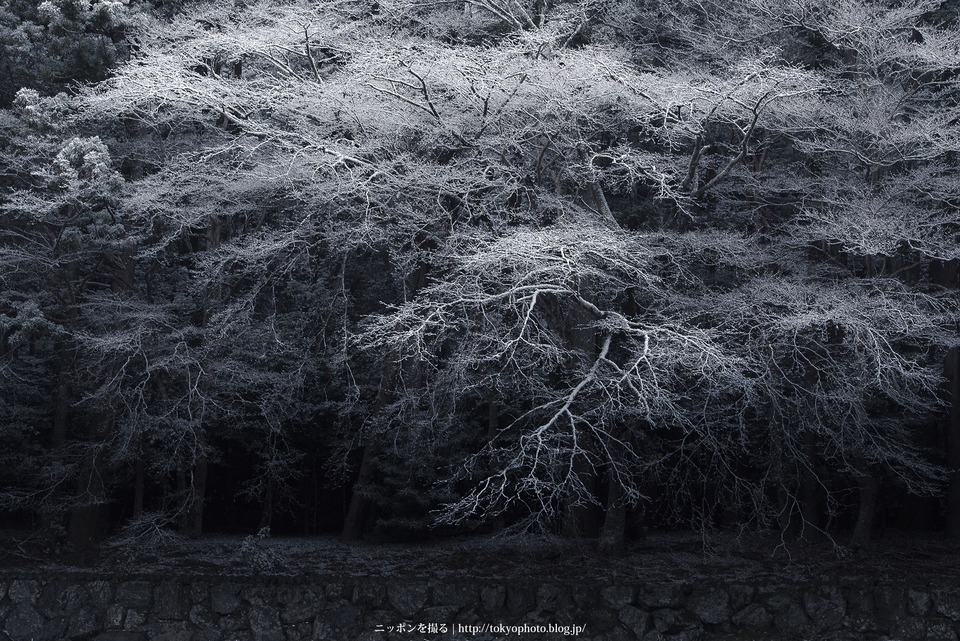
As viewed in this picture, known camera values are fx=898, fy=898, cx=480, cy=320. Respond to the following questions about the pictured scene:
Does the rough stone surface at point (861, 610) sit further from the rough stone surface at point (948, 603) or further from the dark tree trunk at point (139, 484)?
the dark tree trunk at point (139, 484)

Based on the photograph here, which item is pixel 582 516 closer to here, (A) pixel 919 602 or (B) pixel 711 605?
(B) pixel 711 605

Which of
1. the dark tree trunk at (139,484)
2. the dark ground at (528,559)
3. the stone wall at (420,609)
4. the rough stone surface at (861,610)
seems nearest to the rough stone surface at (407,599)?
the stone wall at (420,609)

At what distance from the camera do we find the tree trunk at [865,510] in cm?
1045

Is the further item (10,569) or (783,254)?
(783,254)

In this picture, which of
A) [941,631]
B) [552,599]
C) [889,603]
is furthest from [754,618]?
[552,599]

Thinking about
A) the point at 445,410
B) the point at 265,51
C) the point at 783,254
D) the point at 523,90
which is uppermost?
the point at 265,51

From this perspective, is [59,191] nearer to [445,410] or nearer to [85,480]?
[85,480]

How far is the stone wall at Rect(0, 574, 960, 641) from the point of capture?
8.48 metres

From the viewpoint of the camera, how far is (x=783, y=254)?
10.7 m

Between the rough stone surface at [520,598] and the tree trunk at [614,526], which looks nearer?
the rough stone surface at [520,598]

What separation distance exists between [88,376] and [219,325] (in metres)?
2.16

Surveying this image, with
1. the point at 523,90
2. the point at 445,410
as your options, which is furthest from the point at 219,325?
the point at 523,90

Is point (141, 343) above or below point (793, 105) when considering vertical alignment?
below

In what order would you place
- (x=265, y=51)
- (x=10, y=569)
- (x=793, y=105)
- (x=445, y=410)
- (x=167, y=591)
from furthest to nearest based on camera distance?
(x=445, y=410) < (x=265, y=51) < (x=793, y=105) < (x=10, y=569) < (x=167, y=591)
